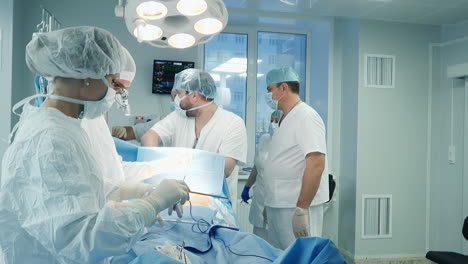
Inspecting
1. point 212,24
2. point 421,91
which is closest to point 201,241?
point 212,24

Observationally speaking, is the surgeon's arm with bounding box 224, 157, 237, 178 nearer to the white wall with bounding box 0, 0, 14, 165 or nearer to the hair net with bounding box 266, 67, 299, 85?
the hair net with bounding box 266, 67, 299, 85

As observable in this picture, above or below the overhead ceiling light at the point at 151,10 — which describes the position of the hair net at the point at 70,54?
below

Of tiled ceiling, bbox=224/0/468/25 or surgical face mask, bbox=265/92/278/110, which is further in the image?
tiled ceiling, bbox=224/0/468/25

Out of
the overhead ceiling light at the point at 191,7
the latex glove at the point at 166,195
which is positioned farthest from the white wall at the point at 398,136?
the latex glove at the point at 166,195

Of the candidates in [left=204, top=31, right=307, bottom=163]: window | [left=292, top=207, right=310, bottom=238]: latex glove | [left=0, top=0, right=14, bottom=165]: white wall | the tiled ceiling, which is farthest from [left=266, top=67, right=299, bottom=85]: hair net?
[left=0, top=0, right=14, bottom=165]: white wall

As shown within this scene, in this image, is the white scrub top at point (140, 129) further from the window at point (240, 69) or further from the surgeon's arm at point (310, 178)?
the surgeon's arm at point (310, 178)

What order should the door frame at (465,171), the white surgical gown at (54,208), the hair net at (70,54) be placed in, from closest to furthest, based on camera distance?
1. the white surgical gown at (54,208)
2. the hair net at (70,54)
3. the door frame at (465,171)

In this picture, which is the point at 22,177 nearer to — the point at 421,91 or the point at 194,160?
the point at 194,160

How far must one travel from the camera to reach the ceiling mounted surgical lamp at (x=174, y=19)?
1.74m

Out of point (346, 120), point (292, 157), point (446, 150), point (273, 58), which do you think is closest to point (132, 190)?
point (292, 157)

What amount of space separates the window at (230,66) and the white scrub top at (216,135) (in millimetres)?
1543

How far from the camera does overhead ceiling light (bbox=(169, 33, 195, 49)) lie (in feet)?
6.35

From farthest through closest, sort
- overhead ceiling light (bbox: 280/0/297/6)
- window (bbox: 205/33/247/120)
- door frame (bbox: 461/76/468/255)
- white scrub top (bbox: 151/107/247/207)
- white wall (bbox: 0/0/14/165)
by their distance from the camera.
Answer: window (bbox: 205/33/247/120) < door frame (bbox: 461/76/468/255) < overhead ceiling light (bbox: 280/0/297/6) < white wall (bbox: 0/0/14/165) < white scrub top (bbox: 151/107/247/207)

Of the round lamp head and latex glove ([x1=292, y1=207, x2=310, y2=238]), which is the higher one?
the round lamp head
